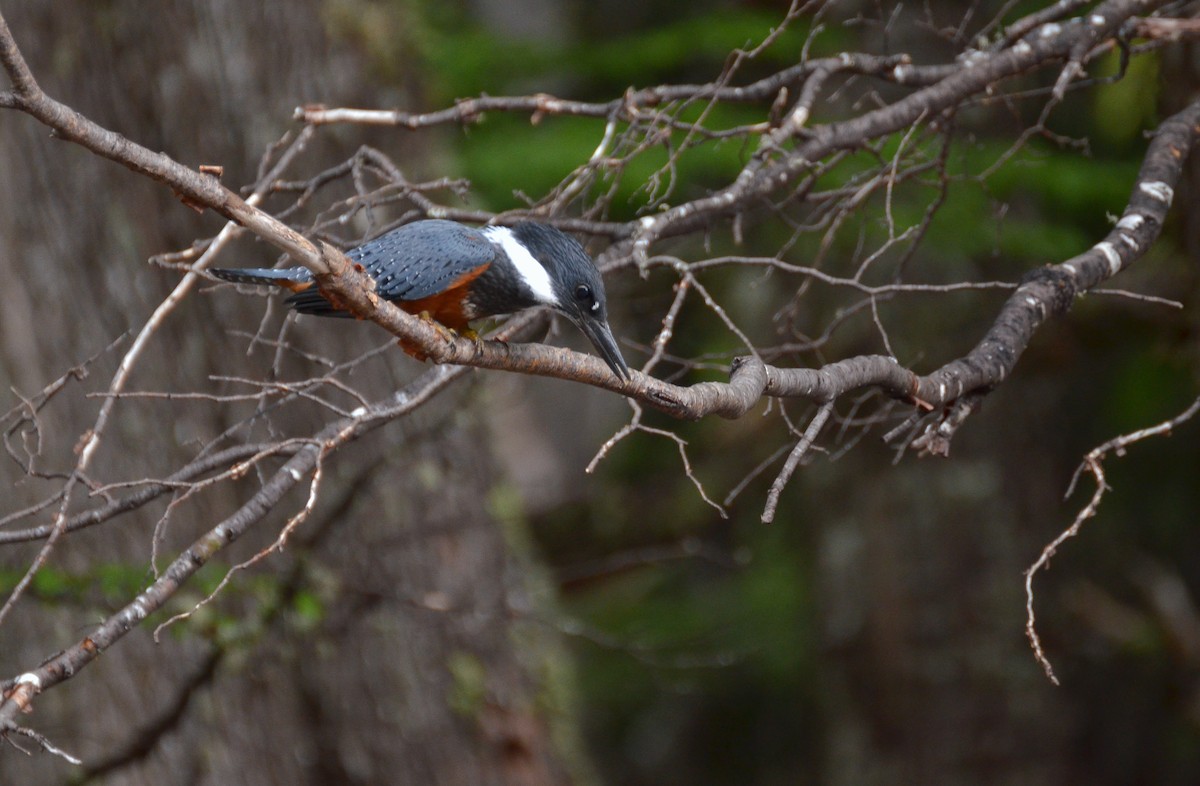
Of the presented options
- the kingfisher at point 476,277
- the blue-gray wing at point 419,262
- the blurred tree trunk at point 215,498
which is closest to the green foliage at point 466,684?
the blurred tree trunk at point 215,498

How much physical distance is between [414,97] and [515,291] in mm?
2299

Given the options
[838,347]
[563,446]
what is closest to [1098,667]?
[838,347]

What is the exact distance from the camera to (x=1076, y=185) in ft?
14.4

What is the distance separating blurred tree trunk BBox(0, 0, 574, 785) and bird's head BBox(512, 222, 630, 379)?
6.23ft

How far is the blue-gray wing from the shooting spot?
2.72 m

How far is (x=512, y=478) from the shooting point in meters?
5.50

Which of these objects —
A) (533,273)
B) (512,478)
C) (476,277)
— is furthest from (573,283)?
(512,478)

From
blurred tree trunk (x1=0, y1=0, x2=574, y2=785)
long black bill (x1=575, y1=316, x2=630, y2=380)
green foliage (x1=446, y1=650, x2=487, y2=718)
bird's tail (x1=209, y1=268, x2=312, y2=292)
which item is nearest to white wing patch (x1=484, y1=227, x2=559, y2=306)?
long black bill (x1=575, y1=316, x2=630, y2=380)

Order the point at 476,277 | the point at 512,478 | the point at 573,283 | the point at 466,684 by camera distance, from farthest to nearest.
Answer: the point at 512,478 < the point at 466,684 < the point at 476,277 < the point at 573,283

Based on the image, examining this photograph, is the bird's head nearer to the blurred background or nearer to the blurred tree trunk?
the blurred background

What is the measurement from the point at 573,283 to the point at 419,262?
1.35ft

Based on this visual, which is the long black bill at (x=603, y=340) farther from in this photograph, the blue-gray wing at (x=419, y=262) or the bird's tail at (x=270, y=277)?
the bird's tail at (x=270, y=277)

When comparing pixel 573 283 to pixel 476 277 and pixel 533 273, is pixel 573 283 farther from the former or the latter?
pixel 476 277

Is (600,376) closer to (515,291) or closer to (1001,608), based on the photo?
(515,291)
